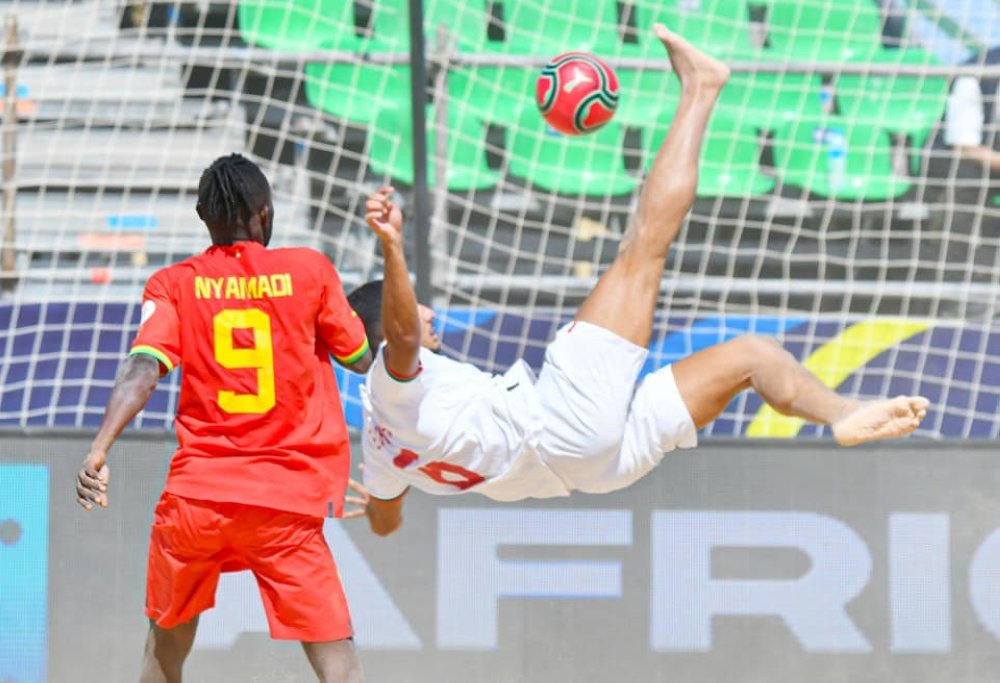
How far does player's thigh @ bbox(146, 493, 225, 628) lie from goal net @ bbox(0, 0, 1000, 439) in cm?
253

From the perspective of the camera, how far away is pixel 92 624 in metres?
5.20

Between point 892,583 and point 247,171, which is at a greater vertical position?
point 247,171

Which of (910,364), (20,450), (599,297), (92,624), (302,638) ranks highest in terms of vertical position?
(599,297)

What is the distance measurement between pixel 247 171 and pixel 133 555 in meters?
2.00

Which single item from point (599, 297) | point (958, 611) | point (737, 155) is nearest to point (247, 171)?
point (599, 297)

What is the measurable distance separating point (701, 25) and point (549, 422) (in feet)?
12.5

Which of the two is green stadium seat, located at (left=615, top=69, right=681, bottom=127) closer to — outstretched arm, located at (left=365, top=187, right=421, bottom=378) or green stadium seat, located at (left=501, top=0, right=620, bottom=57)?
green stadium seat, located at (left=501, top=0, right=620, bottom=57)

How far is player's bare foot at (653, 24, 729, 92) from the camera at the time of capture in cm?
425

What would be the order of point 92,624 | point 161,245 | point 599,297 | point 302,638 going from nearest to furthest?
point 302,638 → point 599,297 → point 92,624 → point 161,245

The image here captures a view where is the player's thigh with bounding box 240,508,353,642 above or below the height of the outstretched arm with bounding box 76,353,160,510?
below

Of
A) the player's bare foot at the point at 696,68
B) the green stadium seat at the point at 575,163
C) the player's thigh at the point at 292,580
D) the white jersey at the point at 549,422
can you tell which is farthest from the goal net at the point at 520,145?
the player's thigh at the point at 292,580

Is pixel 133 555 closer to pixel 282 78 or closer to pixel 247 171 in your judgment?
pixel 247 171

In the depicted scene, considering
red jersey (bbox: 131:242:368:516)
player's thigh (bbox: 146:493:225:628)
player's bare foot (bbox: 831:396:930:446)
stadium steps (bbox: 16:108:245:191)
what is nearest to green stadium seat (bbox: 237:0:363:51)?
stadium steps (bbox: 16:108:245:191)

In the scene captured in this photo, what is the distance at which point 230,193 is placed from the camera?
377 centimetres
